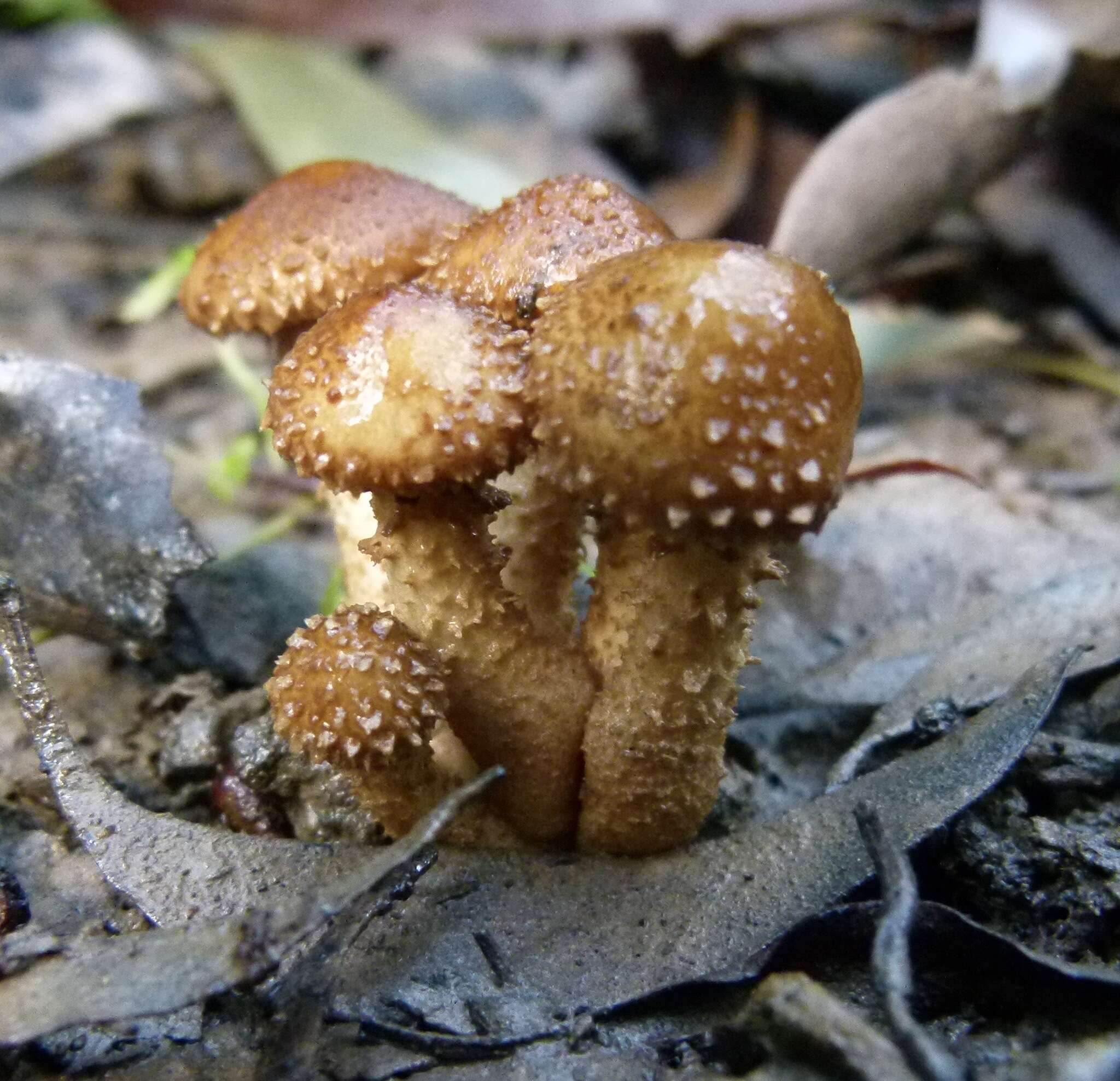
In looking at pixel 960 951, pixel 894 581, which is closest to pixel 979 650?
pixel 894 581

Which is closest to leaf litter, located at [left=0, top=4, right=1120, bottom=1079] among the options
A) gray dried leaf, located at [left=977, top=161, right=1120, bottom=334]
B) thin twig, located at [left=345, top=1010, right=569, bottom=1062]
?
thin twig, located at [left=345, top=1010, right=569, bottom=1062]

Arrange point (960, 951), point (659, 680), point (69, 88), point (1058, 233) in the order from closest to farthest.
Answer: point (960, 951) → point (659, 680) → point (1058, 233) → point (69, 88)

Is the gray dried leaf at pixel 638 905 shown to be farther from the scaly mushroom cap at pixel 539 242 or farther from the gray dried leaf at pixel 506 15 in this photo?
the gray dried leaf at pixel 506 15

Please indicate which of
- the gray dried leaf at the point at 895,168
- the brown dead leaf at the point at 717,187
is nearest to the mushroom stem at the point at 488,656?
the gray dried leaf at the point at 895,168

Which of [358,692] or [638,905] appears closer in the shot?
[358,692]

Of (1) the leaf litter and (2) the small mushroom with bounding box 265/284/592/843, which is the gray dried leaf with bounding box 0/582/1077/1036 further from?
(2) the small mushroom with bounding box 265/284/592/843

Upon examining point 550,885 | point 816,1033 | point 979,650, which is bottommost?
point 550,885

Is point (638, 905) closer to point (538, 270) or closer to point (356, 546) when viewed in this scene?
point (356, 546)
